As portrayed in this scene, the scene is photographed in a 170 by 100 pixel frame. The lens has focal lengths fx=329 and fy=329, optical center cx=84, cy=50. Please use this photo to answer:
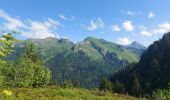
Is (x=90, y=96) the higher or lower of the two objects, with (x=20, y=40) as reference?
lower

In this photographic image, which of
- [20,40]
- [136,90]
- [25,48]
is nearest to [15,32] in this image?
[20,40]

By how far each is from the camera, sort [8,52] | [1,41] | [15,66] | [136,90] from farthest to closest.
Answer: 1. [136,90]
2. [15,66]
3. [8,52]
4. [1,41]

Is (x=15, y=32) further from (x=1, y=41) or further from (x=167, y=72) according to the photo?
(x=167, y=72)

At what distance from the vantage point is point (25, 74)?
75.1 meters

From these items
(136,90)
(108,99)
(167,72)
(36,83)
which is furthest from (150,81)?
(108,99)

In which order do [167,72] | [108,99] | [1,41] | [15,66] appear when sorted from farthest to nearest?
1. [167,72]
2. [15,66]
3. [108,99]
4. [1,41]

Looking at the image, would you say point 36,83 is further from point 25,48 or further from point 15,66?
point 15,66

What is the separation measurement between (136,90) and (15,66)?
8625 cm

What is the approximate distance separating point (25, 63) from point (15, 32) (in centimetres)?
6853

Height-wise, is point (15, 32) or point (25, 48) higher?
point (25, 48)

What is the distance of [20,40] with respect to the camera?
7492 mm

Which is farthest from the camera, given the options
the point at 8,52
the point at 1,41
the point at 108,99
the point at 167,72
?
the point at 167,72

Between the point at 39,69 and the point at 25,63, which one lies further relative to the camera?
the point at 39,69

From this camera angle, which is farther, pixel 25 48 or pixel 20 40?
pixel 25 48
